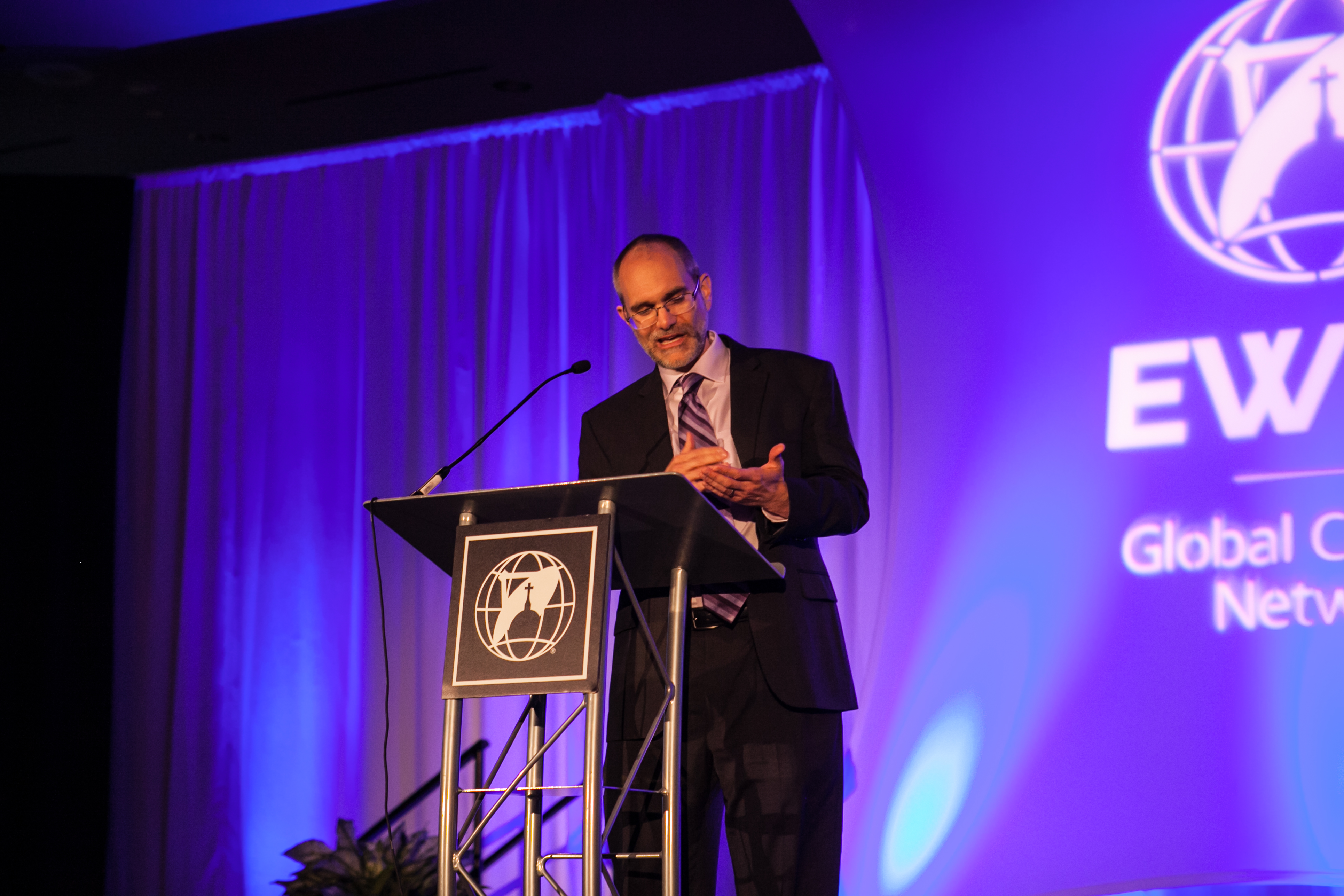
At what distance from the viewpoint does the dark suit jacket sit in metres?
2.18

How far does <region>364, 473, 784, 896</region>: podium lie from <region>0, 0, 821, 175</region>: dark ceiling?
296cm

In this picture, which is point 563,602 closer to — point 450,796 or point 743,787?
point 450,796

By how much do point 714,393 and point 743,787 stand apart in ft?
2.49

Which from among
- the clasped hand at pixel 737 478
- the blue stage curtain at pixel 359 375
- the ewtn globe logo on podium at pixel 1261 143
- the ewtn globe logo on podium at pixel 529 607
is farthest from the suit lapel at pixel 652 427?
the blue stage curtain at pixel 359 375

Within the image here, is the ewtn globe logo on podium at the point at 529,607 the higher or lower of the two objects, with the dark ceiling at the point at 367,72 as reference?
lower

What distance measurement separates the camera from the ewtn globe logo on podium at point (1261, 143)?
10.8ft

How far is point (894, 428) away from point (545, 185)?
2.14 m

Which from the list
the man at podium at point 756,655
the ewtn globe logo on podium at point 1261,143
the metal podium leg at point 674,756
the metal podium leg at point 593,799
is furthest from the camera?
the ewtn globe logo on podium at point 1261,143

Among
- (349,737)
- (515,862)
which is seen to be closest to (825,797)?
(515,862)

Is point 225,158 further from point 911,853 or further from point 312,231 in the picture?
point 911,853

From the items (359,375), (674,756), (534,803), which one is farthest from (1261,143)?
(359,375)

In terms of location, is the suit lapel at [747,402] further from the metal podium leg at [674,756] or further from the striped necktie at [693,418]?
the metal podium leg at [674,756]

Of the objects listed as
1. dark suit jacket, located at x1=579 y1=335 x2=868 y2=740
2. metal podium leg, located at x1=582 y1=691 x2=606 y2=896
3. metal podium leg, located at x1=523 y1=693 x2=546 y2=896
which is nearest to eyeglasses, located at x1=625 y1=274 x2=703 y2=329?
dark suit jacket, located at x1=579 y1=335 x2=868 y2=740

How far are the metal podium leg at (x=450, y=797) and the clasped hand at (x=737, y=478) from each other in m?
0.51
